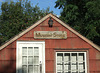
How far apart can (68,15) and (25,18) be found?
7777 millimetres

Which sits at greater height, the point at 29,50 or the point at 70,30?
the point at 70,30

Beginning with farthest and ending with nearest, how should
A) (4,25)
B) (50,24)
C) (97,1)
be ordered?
(4,25)
(97,1)
(50,24)

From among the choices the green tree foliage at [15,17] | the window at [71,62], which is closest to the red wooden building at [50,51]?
the window at [71,62]

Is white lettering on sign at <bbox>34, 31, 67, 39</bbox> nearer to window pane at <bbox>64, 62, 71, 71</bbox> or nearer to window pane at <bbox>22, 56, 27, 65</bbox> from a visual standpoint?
window pane at <bbox>22, 56, 27, 65</bbox>

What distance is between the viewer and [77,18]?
18.6m

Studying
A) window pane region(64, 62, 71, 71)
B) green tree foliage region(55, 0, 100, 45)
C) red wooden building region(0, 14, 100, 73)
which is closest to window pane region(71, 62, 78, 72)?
red wooden building region(0, 14, 100, 73)

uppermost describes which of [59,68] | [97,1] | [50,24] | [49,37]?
[97,1]

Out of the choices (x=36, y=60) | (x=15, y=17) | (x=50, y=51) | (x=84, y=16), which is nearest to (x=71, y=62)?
(x=50, y=51)

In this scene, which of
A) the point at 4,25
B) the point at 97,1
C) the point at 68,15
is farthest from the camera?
the point at 4,25

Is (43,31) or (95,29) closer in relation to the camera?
(43,31)

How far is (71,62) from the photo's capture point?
25.3 ft

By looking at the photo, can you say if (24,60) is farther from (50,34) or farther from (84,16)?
(84,16)

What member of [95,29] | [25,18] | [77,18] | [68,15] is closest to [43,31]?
[95,29]

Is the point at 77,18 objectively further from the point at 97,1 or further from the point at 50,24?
the point at 50,24
